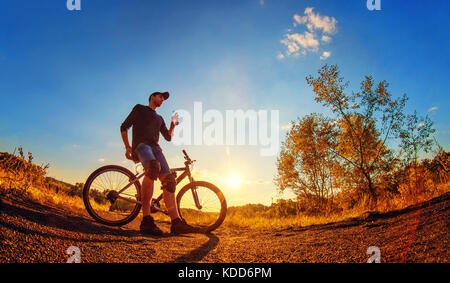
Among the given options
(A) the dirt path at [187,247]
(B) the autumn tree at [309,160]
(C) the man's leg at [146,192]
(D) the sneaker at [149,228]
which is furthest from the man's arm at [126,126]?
(B) the autumn tree at [309,160]

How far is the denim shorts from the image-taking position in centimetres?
483

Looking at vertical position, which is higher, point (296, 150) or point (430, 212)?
point (296, 150)

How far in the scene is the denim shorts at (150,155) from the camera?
4828 millimetres

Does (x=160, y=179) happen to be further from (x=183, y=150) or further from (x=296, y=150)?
(x=296, y=150)

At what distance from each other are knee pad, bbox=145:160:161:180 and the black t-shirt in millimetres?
583

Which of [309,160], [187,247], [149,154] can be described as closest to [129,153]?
[149,154]

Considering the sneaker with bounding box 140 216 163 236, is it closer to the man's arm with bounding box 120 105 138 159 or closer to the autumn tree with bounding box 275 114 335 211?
the man's arm with bounding box 120 105 138 159

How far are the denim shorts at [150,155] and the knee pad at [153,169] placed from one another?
75mm

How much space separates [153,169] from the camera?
478 cm

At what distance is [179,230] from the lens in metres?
5.09

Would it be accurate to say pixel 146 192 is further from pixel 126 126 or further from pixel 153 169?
pixel 126 126

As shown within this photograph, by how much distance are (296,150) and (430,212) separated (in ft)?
49.8
